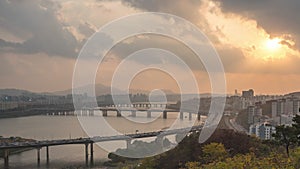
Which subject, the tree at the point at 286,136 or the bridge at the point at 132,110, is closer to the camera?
the tree at the point at 286,136

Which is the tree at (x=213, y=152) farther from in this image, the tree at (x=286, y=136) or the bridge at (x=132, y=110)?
the bridge at (x=132, y=110)

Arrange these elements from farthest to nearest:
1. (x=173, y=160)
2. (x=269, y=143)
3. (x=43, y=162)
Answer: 1. (x=43, y=162)
2. (x=173, y=160)
3. (x=269, y=143)

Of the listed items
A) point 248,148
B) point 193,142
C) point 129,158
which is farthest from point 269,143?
point 129,158

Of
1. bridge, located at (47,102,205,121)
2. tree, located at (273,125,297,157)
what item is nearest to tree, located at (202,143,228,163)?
tree, located at (273,125,297,157)

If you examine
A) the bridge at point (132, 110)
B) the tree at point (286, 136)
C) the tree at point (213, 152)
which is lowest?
the bridge at point (132, 110)

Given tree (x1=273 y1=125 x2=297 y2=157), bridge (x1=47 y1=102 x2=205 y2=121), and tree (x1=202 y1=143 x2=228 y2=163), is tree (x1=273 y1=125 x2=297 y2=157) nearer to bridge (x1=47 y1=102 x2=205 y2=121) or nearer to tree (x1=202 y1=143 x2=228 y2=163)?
tree (x1=202 y1=143 x2=228 y2=163)

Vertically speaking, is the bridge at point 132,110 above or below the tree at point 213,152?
below

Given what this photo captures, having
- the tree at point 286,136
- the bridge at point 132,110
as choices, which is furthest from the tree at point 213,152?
the bridge at point 132,110

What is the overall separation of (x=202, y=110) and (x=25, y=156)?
956 cm

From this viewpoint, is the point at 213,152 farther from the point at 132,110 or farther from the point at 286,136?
the point at 132,110

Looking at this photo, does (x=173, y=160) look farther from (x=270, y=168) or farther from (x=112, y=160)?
(x=112, y=160)

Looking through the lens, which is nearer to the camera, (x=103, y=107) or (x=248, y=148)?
(x=248, y=148)

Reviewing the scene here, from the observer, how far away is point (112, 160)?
7539 mm

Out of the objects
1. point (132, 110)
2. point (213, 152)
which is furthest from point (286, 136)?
point (132, 110)
